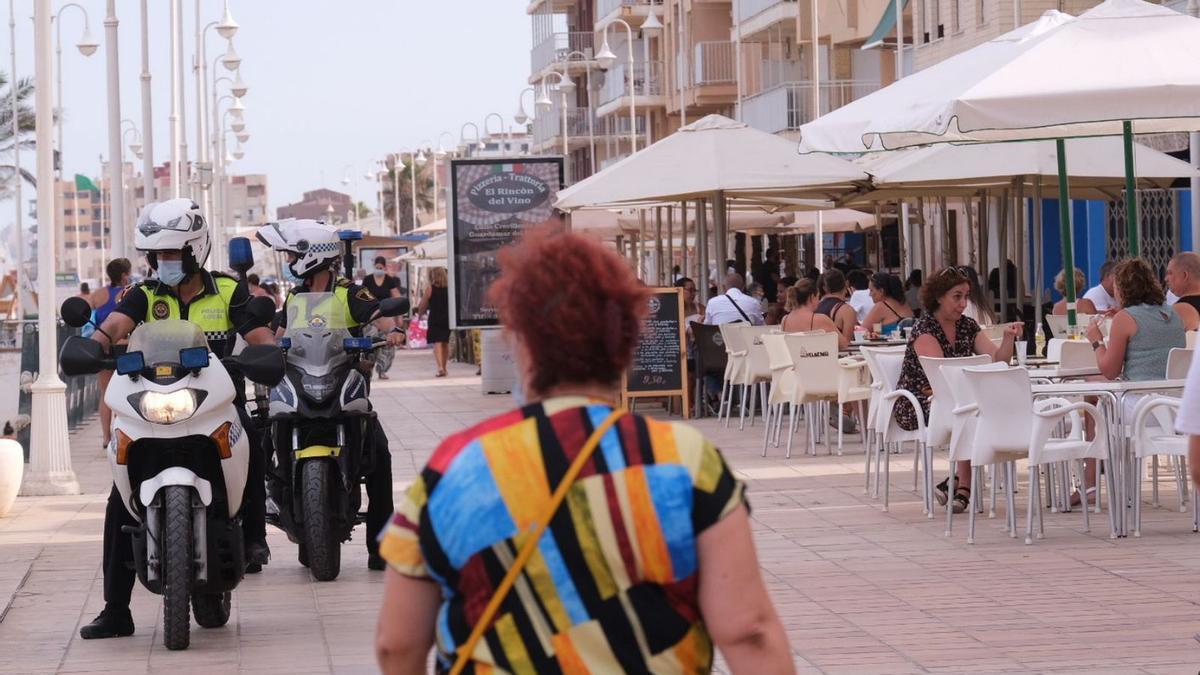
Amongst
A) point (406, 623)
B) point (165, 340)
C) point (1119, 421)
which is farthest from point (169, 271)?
point (406, 623)

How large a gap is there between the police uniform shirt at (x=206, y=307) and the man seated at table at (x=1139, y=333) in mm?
4792

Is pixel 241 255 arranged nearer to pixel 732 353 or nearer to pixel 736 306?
pixel 732 353

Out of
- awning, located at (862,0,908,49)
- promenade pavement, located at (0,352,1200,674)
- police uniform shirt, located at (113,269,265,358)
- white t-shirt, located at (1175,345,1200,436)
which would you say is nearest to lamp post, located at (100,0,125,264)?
awning, located at (862,0,908,49)

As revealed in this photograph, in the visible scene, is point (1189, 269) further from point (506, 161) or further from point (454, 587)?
point (506, 161)

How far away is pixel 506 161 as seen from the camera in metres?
25.4

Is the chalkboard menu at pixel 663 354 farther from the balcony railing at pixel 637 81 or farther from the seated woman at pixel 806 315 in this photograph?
the balcony railing at pixel 637 81

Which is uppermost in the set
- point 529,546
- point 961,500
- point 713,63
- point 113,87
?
point 713,63

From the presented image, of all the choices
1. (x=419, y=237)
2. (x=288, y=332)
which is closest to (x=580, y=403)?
(x=288, y=332)

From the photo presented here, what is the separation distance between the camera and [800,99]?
56.5 m

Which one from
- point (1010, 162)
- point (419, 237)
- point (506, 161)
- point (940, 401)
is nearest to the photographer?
point (940, 401)

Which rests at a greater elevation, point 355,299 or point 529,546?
point 355,299

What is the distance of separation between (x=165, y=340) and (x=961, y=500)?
5.68 meters

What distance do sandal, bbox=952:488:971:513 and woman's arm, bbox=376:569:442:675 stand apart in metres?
9.22

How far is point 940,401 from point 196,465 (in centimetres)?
490
